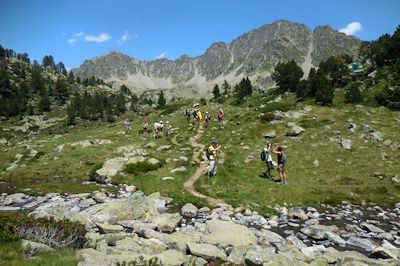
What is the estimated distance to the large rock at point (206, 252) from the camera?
14391 mm

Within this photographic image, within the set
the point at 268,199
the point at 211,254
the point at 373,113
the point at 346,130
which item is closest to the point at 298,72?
the point at 373,113

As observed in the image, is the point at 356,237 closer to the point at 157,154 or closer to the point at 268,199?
the point at 268,199

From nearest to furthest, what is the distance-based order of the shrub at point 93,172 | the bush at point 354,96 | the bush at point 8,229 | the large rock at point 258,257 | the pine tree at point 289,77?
the bush at point 8,229 < the large rock at point 258,257 < the shrub at point 93,172 < the bush at point 354,96 < the pine tree at point 289,77

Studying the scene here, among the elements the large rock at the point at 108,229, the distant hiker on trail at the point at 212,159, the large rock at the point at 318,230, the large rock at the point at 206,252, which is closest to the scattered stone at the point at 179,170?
the distant hiker on trail at the point at 212,159

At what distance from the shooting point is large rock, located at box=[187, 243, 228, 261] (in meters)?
14.4

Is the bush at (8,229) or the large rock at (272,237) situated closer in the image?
the bush at (8,229)

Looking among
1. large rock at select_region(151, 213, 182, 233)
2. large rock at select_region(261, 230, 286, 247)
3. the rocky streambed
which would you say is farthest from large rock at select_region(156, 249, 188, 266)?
large rock at select_region(261, 230, 286, 247)

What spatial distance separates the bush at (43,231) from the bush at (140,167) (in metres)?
19.0

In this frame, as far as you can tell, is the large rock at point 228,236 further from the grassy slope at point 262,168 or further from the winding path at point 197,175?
the winding path at point 197,175

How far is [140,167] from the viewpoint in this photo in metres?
36.0

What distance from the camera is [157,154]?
42.3 meters

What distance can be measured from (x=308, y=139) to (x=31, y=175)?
31.9 meters

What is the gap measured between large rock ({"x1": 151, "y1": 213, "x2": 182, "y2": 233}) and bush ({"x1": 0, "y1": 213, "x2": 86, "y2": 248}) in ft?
17.0

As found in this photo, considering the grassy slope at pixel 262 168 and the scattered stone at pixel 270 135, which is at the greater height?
the scattered stone at pixel 270 135
